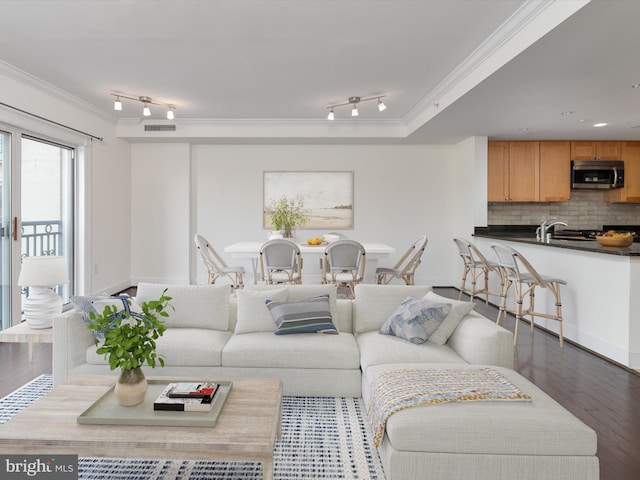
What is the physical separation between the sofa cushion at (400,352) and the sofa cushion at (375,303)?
27cm

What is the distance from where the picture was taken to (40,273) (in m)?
3.01

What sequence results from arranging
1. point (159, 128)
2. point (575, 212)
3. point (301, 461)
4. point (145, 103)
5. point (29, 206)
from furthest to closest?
point (575, 212) → point (159, 128) → point (145, 103) → point (29, 206) → point (301, 461)

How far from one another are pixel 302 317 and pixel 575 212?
6062 mm

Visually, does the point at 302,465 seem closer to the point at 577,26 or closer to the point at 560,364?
the point at 560,364

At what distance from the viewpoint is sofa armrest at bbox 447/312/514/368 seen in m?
2.47

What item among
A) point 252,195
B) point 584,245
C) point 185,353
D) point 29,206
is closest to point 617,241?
point 584,245

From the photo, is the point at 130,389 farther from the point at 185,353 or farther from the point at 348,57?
the point at 348,57

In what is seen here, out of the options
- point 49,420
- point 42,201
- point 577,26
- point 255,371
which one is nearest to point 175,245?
point 42,201

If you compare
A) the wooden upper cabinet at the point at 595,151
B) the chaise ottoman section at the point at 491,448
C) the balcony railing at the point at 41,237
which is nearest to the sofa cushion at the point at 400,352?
the chaise ottoman section at the point at 491,448

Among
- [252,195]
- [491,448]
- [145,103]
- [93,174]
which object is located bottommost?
[491,448]

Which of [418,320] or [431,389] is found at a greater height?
[418,320]

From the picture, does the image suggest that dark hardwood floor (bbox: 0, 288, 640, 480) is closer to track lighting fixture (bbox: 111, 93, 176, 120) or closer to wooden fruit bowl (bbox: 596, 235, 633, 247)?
wooden fruit bowl (bbox: 596, 235, 633, 247)

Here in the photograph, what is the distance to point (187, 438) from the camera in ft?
5.35

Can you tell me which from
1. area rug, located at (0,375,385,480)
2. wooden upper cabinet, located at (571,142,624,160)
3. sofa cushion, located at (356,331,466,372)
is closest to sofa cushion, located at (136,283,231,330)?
area rug, located at (0,375,385,480)
